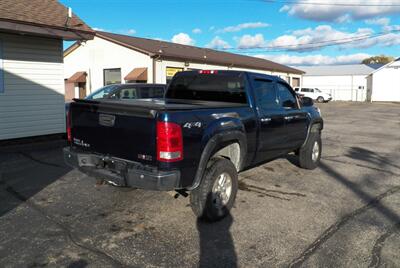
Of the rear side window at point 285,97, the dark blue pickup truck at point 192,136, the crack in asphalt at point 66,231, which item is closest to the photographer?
the crack in asphalt at point 66,231

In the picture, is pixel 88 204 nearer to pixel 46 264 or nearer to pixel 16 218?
pixel 16 218

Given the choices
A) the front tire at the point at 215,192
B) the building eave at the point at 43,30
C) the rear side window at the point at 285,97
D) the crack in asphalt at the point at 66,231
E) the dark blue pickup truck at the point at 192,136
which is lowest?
the crack in asphalt at the point at 66,231

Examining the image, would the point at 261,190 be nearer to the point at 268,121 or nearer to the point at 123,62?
the point at 268,121

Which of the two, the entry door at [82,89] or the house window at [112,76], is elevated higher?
the house window at [112,76]

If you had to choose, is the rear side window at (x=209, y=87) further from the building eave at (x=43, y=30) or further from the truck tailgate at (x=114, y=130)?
the building eave at (x=43, y=30)

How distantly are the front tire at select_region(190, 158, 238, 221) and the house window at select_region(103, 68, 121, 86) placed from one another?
Answer: 67.7 feet

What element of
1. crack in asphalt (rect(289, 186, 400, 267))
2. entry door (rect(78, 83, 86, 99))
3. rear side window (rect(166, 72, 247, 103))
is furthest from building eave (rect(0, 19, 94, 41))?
entry door (rect(78, 83, 86, 99))

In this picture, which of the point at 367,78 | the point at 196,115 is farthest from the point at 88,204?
the point at 367,78

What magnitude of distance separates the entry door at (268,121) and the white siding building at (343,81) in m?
47.8

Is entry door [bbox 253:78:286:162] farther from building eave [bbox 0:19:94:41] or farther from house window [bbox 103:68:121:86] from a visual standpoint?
house window [bbox 103:68:121:86]

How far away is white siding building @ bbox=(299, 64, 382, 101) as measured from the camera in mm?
50250

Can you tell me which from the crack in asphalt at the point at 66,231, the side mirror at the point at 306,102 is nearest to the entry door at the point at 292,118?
the side mirror at the point at 306,102

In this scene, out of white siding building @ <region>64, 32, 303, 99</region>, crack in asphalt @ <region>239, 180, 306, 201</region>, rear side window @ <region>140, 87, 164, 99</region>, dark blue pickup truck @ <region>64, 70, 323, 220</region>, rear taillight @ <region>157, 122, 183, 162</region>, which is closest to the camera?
rear taillight @ <region>157, 122, 183, 162</region>

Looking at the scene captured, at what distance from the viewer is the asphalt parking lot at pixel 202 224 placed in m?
3.78
